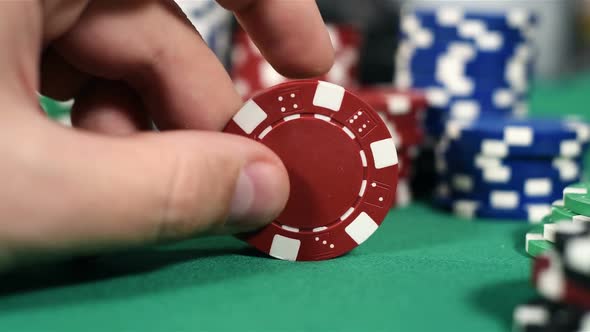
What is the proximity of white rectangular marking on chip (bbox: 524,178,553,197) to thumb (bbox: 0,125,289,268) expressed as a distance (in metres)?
1.11

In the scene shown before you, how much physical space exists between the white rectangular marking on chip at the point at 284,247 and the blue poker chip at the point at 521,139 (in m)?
0.86

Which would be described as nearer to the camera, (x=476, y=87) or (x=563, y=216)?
(x=563, y=216)

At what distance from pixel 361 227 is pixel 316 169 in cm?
15

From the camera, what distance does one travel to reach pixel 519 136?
2.00 meters

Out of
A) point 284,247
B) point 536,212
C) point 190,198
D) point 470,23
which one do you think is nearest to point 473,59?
point 470,23

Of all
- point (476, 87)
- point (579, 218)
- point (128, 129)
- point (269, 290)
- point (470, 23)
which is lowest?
point (269, 290)

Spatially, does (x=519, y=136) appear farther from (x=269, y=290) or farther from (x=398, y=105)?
(x=269, y=290)

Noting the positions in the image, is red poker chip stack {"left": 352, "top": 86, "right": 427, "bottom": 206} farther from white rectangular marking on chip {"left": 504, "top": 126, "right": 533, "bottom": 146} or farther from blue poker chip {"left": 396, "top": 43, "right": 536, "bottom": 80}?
blue poker chip {"left": 396, "top": 43, "right": 536, "bottom": 80}

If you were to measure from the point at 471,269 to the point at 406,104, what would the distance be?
0.95 meters

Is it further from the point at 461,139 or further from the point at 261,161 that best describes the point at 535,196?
the point at 261,161

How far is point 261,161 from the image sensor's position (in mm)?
1269

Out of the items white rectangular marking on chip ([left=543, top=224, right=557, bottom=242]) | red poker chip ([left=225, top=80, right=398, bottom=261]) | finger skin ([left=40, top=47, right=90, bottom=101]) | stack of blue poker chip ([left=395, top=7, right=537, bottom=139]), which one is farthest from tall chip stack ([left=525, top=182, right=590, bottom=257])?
stack of blue poker chip ([left=395, top=7, right=537, bottom=139])

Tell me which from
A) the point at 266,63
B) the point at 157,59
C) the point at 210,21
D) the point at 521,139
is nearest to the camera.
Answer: the point at 157,59

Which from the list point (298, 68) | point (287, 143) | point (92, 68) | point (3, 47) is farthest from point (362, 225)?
point (3, 47)
